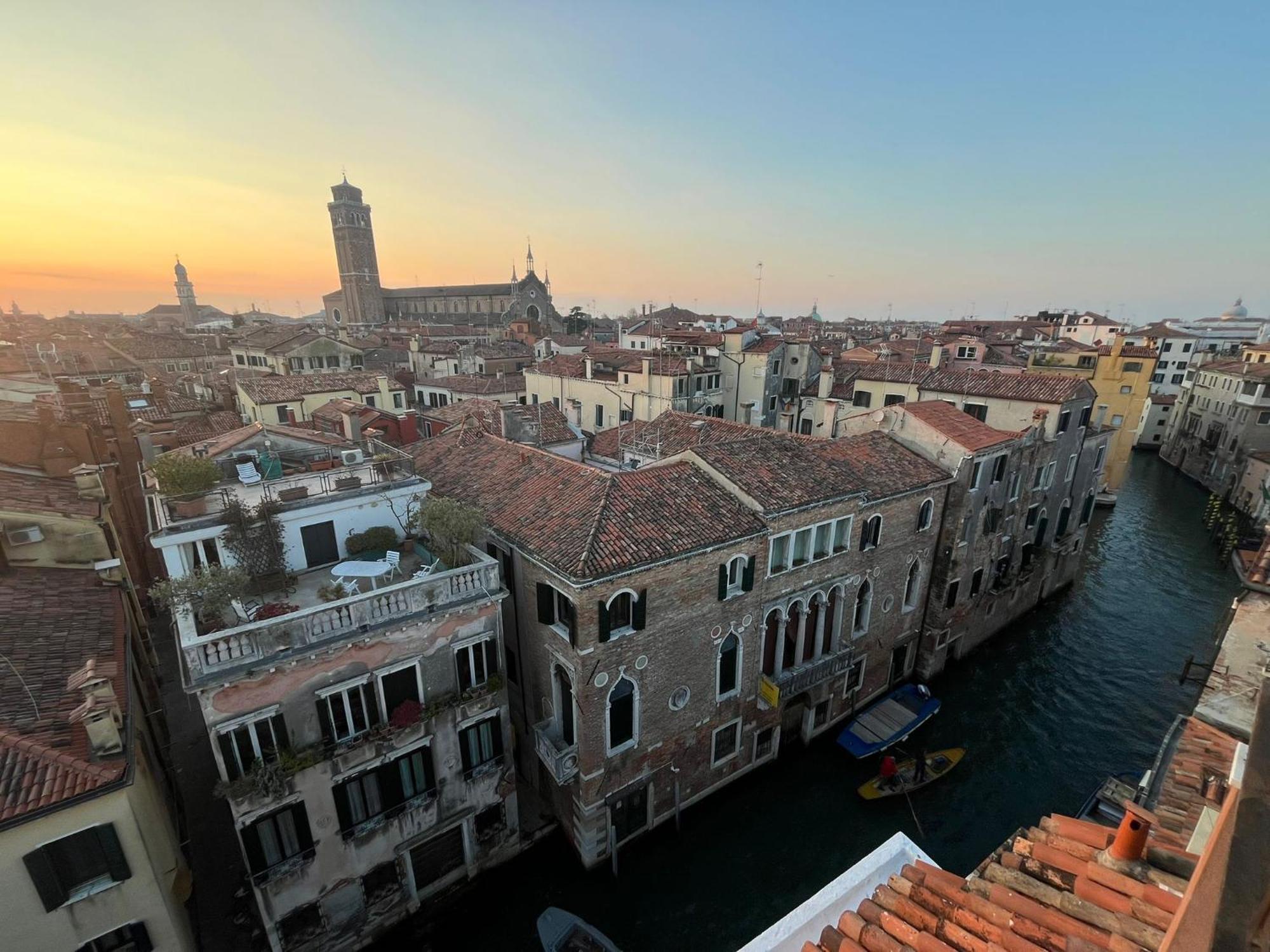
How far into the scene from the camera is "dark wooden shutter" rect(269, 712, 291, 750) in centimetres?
1189

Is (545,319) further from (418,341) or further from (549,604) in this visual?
(549,604)

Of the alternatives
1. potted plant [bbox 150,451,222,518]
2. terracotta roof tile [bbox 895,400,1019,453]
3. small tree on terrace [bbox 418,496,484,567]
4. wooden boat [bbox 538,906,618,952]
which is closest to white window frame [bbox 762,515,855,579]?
small tree on terrace [bbox 418,496,484,567]

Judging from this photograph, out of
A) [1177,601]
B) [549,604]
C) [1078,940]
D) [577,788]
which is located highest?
[1078,940]

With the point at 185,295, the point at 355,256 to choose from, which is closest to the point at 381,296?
the point at 355,256

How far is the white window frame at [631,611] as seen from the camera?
14.1m

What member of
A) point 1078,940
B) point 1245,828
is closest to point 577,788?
point 1078,940

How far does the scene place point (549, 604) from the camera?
15.1m

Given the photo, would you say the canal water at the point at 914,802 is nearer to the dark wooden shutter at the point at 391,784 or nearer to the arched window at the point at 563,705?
the dark wooden shutter at the point at 391,784

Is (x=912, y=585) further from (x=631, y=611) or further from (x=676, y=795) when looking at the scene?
(x=631, y=611)

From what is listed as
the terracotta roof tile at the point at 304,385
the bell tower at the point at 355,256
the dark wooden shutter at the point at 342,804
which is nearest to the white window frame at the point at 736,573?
the dark wooden shutter at the point at 342,804

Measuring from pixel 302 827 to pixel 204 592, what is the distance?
587 cm

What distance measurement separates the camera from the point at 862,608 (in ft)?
69.8

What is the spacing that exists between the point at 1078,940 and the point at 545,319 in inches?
4186

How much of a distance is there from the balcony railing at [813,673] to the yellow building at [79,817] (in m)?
15.8
